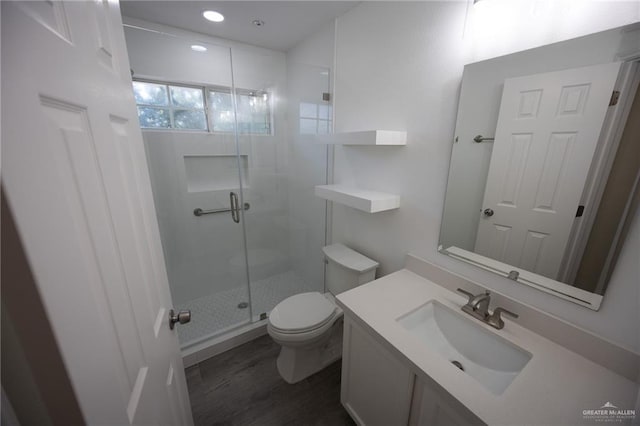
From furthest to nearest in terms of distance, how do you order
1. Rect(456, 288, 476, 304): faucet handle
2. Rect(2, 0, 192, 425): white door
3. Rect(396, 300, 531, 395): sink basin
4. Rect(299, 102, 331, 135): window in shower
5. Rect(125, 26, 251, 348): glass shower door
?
Rect(299, 102, 331, 135): window in shower
Rect(125, 26, 251, 348): glass shower door
Rect(456, 288, 476, 304): faucet handle
Rect(396, 300, 531, 395): sink basin
Rect(2, 0, 192, 425): white door

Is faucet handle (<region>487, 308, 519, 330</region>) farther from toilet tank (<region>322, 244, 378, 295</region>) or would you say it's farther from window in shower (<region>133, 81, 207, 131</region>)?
window in shower (<region>133, 81, 207, 131</region>)

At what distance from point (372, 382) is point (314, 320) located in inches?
21.6

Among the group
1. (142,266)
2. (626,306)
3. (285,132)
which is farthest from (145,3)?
(626,306)

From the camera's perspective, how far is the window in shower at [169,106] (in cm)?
193

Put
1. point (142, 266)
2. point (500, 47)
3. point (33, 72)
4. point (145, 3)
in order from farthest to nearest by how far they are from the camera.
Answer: point (145, 3)
point (500, 47)
point (142, 266)
point (33, 72)

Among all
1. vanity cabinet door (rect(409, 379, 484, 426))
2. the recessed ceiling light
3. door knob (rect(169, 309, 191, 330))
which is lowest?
vanity cabinet door (rect(409, 379, 484, 426))

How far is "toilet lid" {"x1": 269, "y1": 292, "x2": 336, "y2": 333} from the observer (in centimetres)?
155

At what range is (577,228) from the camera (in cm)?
90

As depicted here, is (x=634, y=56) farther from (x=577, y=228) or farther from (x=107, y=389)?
(x=107, y=389)

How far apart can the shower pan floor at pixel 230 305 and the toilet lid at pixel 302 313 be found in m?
0.67

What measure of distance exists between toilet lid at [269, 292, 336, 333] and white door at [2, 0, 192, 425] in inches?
33.3

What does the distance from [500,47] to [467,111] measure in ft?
0.85

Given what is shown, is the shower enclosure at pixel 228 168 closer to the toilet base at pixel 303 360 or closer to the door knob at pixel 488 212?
the toilet base at pixel 303 360

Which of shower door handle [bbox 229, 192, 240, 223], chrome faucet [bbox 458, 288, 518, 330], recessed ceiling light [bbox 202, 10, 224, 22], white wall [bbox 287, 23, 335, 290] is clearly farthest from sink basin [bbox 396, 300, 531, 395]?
recessed ceiling light [bbox 202, 10, 224, 22]
